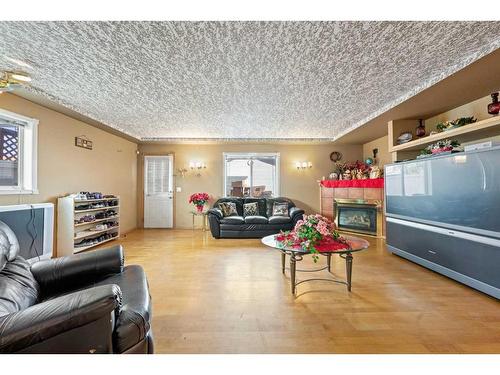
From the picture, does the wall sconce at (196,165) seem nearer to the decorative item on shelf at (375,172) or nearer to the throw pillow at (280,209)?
the throw pillow at (280,209)

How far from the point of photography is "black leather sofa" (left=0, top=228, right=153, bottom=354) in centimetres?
91

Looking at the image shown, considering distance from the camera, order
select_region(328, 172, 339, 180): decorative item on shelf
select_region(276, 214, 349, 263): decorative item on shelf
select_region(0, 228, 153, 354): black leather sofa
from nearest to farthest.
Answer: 1. select_region(0, 228, 153, 354): black leather sofa
2. select_region(276, 214, 349, 263): decorative item on shelf
3. select_region(328, 172, 339, 180): decorative item on shelf

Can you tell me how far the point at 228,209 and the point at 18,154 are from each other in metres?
3.74

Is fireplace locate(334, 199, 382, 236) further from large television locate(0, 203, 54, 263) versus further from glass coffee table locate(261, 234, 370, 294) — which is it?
large television locate(0, 203, 54, 263)

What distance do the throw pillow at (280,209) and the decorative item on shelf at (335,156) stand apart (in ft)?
A: 6.64

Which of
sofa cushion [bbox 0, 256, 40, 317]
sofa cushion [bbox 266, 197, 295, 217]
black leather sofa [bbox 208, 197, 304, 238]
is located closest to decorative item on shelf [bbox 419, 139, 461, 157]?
black leather sofa [bbox 208, 197, 304, 238]

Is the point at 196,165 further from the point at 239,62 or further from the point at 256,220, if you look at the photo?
the point at 239,62

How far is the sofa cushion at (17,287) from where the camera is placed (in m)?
1.20

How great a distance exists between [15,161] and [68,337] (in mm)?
3529

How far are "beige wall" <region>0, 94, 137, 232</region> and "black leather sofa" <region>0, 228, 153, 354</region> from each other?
88.2 inches

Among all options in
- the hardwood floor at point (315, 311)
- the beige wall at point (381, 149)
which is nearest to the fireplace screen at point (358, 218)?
the beige wall at point (381, 149)
